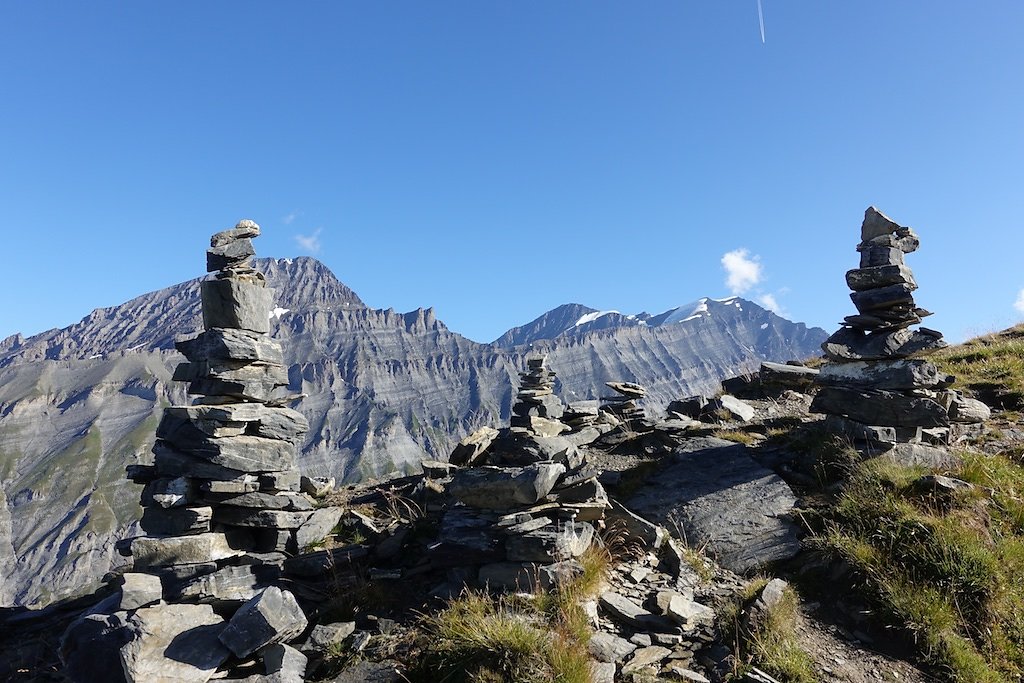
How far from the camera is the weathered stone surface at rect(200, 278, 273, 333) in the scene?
12836 mm

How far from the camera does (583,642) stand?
7.49m

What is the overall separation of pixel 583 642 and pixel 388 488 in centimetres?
1003

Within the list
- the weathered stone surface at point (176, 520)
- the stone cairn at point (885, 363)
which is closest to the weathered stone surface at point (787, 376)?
the stone cairn at point (885, 363)

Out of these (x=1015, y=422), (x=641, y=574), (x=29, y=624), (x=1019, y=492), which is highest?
(x=1015, y=422)

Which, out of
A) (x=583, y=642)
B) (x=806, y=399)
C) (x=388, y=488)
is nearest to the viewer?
(x=583, y=642)

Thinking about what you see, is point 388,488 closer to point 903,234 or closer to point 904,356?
point 904,356

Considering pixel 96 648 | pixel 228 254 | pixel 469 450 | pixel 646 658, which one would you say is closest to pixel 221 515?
pixel 96 648

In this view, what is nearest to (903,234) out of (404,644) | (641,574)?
(641,574)

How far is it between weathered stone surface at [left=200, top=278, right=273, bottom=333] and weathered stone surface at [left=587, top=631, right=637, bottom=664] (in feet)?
33.0

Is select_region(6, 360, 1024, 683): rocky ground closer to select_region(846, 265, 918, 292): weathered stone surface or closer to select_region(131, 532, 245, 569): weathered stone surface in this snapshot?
select_region(131, 532, 245, 569): weathered stone surface

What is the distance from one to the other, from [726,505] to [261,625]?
9.20m

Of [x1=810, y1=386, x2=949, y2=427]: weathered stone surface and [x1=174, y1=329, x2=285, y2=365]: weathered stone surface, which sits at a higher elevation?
[x1=174, y1=329, x2=285, y2=365]: weathered stone surface

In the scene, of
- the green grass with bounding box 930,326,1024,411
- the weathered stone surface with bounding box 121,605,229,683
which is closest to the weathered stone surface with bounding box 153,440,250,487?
the weathered stone surface with bounding box 121,605,229,683

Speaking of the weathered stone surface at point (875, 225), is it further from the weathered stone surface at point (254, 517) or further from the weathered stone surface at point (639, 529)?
the weathered stone surface at point (254, 517)
